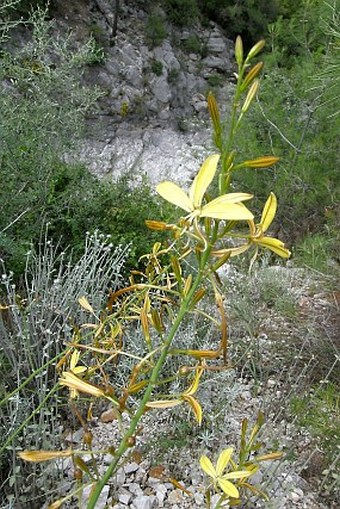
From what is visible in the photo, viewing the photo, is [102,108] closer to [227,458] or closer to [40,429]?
[40,429]

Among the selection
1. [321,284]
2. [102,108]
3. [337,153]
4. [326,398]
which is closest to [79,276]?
[326,398]

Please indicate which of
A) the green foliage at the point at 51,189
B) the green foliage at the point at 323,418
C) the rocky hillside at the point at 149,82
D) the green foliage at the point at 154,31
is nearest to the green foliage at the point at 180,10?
the rocky hillside at the point at 149,82

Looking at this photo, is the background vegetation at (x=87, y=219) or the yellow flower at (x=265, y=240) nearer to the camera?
the yellow flower at (x=265, y=240)

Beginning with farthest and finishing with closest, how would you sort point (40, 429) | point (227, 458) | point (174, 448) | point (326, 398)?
1. point (326, 398)
2. point (174, 448)
3. point (40, 429)
4. point (227, 458)

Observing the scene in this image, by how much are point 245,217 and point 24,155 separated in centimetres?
271

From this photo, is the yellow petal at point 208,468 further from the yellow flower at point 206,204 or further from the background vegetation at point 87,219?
the background vegetation at point 87,219

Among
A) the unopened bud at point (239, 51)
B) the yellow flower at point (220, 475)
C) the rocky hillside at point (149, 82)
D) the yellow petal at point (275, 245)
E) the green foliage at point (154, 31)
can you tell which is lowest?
the rocky hillside at point (149, 82)

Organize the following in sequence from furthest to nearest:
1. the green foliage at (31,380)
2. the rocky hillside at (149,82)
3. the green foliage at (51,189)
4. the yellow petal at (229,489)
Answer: the rocky hillside at (149,82)
the green foliage at (51,189)
the green foliage at (31,380)
the yellow petal at (229,489)

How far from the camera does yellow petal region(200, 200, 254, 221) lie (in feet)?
1.74

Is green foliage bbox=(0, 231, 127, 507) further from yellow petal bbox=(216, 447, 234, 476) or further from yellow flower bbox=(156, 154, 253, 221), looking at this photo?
yellow flower bbox=(156, 154, 253, 221)

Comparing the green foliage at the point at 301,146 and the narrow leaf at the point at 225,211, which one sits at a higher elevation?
the narrow leaf at the point at 225,211

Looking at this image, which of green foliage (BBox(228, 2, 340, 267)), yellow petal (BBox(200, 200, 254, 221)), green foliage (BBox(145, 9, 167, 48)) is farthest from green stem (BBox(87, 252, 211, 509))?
green foliage (BBox(145, 9, 167, 48))

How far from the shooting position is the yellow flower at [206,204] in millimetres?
540

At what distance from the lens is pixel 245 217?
1.71 feet
